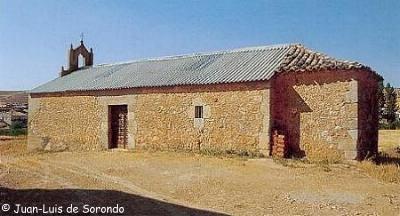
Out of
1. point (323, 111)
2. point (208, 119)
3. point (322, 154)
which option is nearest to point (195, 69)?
point (208, 119)

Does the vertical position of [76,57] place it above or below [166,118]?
above

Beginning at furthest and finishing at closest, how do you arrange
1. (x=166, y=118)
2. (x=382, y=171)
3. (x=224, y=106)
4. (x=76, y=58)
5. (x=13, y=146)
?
(x=76, y=58) → (x=13, y=146) → (x=166, y=118) → (x=224, y=106) → (x=382, y=171)

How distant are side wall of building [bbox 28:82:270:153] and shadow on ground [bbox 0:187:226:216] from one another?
7.07 metres

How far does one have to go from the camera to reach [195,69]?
16922mm

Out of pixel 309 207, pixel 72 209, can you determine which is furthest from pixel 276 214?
pixel 72 209

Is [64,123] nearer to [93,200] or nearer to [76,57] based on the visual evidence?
[76,57]

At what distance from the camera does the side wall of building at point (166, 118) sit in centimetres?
1388

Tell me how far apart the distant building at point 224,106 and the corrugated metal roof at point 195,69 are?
49 mm

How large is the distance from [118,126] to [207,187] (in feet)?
31.3

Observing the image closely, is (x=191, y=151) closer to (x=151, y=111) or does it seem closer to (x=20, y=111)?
(x=151, y=111)

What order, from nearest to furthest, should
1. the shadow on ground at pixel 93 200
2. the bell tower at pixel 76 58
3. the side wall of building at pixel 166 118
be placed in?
the shadow on ground at pixel 93 200
the side wall of building at pixel 166 118
the bell tower at pixel 76 58

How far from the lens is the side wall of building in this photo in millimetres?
13875

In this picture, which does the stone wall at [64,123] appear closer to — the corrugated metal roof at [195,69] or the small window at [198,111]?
the corrugated metal roof at [195,69]

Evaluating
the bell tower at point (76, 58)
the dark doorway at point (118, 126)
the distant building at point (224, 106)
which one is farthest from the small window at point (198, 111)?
the bell tower at point (76, 58)
